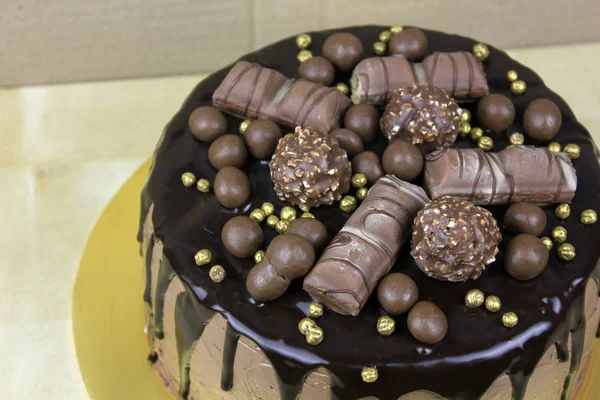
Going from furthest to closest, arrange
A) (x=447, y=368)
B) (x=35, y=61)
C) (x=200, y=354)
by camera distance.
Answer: (x=35, y=61) < (x=200, y=354) < (x=447, y=368)

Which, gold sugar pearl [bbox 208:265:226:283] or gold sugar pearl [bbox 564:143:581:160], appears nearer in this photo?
gold sugar pearl [bbox 208:265:226:283]

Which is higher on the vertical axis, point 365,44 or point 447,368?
point 365,44

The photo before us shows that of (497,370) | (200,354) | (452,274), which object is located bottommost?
(200,354)

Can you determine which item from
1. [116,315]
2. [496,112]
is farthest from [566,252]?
[116,315]

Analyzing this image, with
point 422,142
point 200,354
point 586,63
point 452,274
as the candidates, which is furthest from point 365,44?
point 586,63

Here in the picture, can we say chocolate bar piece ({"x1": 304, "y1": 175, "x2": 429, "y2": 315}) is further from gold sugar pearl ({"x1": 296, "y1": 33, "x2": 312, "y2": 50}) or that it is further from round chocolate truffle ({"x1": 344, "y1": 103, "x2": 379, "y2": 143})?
gold sugar pearl ({"x1": 296, "y1": 33, "x2": 312, "y2": 50})

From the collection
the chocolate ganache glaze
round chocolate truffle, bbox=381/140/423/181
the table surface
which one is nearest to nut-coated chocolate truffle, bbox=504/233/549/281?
the chocolate ganache glaze

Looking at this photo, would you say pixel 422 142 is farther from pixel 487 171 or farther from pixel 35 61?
pixel 35 61
